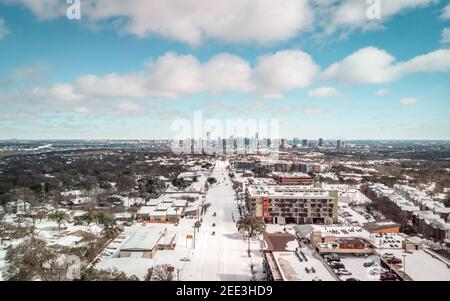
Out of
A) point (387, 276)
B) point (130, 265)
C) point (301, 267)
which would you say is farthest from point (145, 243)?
point (387, 276)

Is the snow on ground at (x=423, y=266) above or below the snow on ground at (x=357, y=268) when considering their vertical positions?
above

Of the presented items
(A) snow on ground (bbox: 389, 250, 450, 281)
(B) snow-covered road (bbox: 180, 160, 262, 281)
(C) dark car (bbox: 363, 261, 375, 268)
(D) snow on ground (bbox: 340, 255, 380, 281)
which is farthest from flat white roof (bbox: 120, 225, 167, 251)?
(A) snow on ground (bbox: 389, 250, 450, 281)

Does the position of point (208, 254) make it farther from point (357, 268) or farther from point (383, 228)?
point (383, 228)

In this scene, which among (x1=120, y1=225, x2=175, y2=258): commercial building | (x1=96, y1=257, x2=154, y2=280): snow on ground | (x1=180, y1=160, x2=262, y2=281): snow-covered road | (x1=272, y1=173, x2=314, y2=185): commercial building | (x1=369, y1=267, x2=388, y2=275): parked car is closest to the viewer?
(x1=369, y1=267, x2=388, y2=275): parked car

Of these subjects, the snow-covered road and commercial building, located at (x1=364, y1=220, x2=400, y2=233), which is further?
commercial building, located at (x1=364, y1=220, x2=400, y2=233)

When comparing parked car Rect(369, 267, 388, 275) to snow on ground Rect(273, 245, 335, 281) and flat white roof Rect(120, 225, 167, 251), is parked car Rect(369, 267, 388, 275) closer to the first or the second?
snow on ground Rect(273, 245, 335, 281)

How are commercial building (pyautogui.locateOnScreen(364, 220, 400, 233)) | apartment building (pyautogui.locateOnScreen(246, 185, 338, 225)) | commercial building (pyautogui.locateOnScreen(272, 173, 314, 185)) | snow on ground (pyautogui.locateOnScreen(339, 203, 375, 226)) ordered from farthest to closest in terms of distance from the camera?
commercial building (pyautogui.locateOnScreen(272, 173, 314, 185)), apartment building (pyautogui.locateOnScreen(246, 185, 338, 225)), snow on ground (pyautogui.locateOnScreen(339, 203, 375, 226)), commercial building (pyautogui.locateOnScreen(364, 220, 400, 233))

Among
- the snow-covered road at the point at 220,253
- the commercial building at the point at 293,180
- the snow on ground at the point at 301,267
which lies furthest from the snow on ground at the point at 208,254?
the commercial building at the point at 293,180

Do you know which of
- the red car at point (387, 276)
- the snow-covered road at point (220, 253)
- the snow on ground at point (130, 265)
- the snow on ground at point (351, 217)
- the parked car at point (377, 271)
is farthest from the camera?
the snow on ground at point (351, 217)

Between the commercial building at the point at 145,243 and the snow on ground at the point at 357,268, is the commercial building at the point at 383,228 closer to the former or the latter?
the snow on ground at the point at 357,268

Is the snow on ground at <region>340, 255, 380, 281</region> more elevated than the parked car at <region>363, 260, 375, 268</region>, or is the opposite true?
the parked car at <region>363, 260, 375, 268</region>
